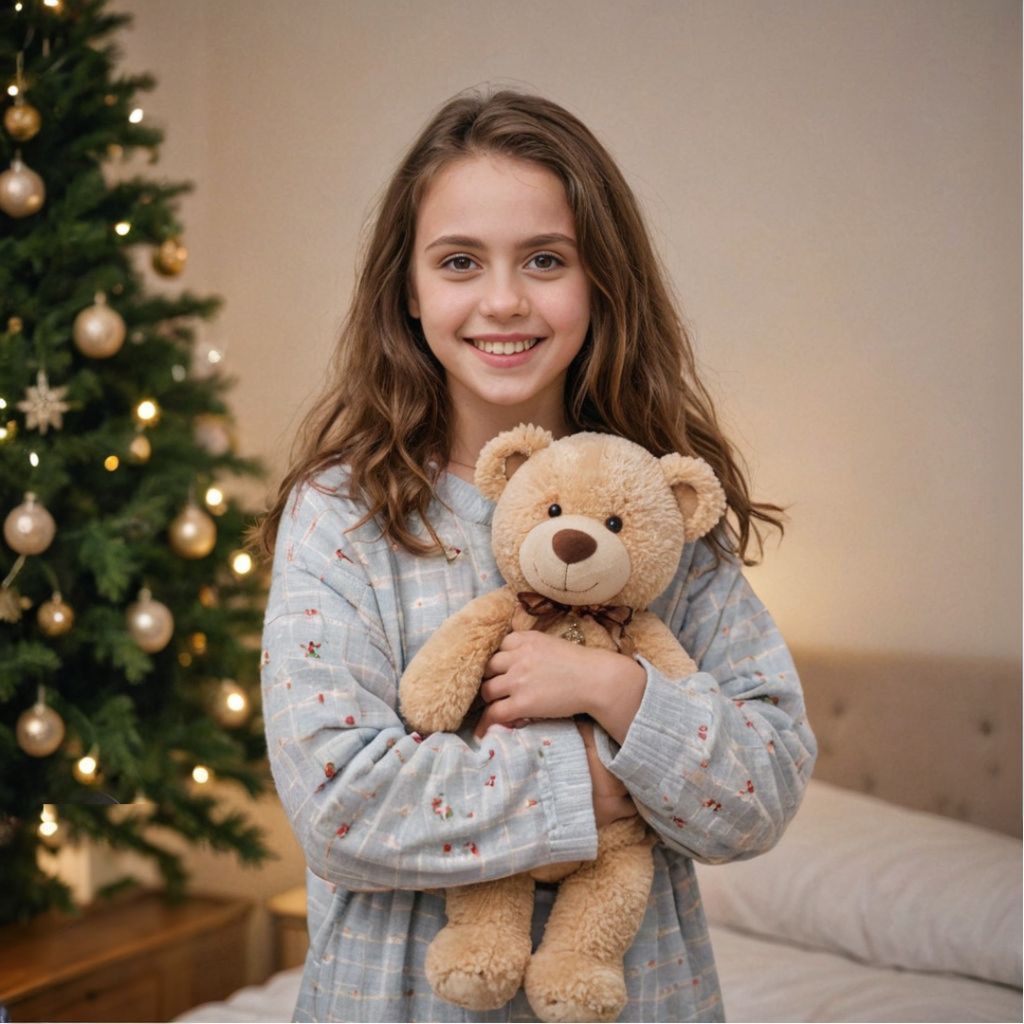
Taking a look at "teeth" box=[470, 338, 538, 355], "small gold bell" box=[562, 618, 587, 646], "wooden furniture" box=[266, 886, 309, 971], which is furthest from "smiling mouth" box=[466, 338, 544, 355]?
"wooden furniture" box=[266, 886, 309, 971]

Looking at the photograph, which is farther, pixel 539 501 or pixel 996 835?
pixel 996 835

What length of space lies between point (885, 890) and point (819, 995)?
0.83 ft

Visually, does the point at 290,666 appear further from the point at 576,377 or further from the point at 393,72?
the point at 393,72

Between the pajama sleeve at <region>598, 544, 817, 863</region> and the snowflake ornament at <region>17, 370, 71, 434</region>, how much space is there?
4.39ft

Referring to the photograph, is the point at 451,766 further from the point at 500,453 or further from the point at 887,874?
the point at 887,874

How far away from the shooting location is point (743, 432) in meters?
2.53

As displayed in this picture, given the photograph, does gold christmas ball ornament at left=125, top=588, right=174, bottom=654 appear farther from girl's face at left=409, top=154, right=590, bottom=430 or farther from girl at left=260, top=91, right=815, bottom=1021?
girl's face at left=409, top=154, right=590, bottom=430

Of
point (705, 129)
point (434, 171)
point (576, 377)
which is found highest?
point (705, 129)

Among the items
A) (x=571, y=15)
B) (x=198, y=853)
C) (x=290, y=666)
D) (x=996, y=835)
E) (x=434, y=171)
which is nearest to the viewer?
(x=290, y=666)

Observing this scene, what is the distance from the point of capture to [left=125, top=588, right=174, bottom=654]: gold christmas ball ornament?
208cm

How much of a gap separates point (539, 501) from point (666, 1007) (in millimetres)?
454

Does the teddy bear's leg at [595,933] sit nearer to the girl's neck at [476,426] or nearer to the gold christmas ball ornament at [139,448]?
the girl's neck at [476,426]

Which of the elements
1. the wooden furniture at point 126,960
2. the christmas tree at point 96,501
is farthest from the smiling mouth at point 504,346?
the wooden furniture at point 126,960

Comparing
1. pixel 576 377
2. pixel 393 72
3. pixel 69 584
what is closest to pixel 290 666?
pixel 576 377
